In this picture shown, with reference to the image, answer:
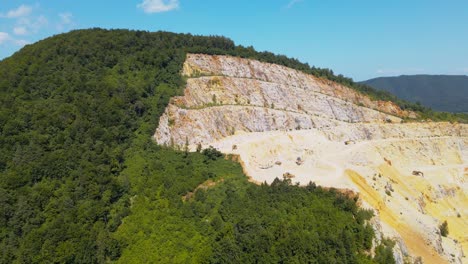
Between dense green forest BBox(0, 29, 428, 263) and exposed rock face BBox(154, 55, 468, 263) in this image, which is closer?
dense green forest BBox(0, 29, 428, 263)

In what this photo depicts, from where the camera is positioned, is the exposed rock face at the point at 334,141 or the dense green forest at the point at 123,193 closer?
the dense green forest at the point at 123,193

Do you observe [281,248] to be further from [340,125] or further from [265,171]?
[340,125]

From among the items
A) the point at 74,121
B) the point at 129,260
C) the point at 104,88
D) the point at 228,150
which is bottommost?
the point at 129,260

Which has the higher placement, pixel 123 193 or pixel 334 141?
pixel 334 141

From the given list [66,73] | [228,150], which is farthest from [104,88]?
[228,150]
